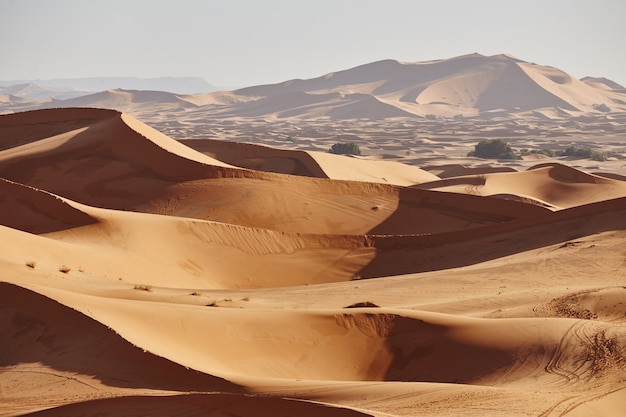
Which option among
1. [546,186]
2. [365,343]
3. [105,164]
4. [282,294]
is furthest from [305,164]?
[365,343]

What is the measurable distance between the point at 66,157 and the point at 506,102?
15975 centimetres

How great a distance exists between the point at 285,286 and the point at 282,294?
10.2ft

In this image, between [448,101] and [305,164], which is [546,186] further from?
[448,101]

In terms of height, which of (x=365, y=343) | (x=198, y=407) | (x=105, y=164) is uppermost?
(x=105, y=164)

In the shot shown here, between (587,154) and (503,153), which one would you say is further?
(587,154)

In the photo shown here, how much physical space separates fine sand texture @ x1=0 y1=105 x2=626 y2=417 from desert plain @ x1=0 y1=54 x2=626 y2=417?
4 cm

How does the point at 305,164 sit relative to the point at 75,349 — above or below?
below

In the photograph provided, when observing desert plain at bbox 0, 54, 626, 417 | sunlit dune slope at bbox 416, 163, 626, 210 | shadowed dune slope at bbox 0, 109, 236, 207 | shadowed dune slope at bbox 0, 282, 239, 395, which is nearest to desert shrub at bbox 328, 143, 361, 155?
desert plain at bbox 0, 54, 626, 417

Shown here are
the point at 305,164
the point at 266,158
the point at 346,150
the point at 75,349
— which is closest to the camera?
the point at 75,349

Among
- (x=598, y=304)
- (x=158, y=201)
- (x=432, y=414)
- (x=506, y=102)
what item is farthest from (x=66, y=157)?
(x=506, y=102)

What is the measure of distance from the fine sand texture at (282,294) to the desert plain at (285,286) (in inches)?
1.5

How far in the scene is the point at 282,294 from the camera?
Result: 14.5 meters

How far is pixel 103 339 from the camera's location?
892 cm

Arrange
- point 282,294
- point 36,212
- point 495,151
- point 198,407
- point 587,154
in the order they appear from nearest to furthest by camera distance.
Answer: point 198,407 → point 282,294 → point 36,212 → point 587,154 → point 495,151
